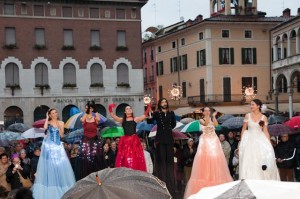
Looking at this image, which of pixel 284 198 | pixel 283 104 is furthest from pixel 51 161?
pixel 283 104

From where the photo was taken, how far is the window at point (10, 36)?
40438 mm

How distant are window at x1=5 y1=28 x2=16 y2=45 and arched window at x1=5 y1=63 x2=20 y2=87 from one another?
5.33 ft

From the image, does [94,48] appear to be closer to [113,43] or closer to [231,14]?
[113,43]

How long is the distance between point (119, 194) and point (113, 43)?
38.6 meters

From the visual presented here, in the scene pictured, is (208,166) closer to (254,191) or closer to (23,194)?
(23,194)

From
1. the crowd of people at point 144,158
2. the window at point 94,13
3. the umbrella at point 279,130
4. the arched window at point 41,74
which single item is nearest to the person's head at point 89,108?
the crowd of people at point 144,158

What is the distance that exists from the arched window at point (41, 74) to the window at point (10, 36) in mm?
2534

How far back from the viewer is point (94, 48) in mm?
42344

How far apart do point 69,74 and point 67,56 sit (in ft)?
4.55

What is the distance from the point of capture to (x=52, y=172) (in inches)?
394

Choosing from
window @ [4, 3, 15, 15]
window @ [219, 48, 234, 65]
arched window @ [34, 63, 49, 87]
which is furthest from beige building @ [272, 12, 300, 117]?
window @ [4, 3, 15, 15]

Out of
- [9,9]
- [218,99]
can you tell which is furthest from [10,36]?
[218,99]

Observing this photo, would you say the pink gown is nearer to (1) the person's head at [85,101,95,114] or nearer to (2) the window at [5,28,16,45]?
(1) the person's head at [85,101,95,114]

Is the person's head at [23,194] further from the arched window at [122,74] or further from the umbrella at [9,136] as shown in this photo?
the arched window at [122,74]
